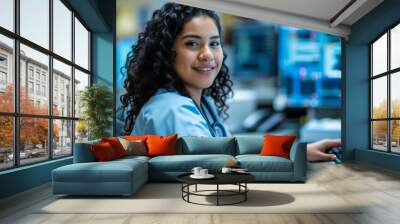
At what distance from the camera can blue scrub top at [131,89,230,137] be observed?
8047mm

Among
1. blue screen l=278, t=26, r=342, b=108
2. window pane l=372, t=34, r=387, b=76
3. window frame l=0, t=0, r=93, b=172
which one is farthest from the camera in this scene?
blue screen l=278, t=26, r=342, b=108

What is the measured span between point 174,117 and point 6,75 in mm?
3778

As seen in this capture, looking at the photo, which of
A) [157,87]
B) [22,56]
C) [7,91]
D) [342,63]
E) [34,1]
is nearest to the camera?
[7,91]

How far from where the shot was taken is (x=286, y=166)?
19.0ft

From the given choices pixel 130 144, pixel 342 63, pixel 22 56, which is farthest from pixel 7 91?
pixel 342 63

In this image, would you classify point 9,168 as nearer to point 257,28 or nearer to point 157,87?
point 157,87

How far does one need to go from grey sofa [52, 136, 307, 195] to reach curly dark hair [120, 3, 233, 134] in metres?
2.06

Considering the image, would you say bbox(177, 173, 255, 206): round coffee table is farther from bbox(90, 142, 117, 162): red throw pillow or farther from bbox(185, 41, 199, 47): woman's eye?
A: bbox(185, 41, 199, 47): woman's eye

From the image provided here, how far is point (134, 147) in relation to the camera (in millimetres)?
6402

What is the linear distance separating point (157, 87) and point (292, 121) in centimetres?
312

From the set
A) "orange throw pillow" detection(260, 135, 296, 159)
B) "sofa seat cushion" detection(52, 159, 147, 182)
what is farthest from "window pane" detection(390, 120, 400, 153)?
"sofa seat cushion" detection(52, 159, 147, 182)

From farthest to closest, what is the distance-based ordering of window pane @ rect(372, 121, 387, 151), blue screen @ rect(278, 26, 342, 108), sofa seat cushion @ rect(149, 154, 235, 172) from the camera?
blue screen @ rect(278, 26, 342, 108) → window pane @ rect(372, 121, 387, 151) → sofa seat cushion @ rect(149, 154, 235, 172)

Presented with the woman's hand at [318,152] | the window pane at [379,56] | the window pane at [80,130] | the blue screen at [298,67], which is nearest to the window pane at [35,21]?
the window pane at [80,130]

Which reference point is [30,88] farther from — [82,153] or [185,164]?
[185,164]
